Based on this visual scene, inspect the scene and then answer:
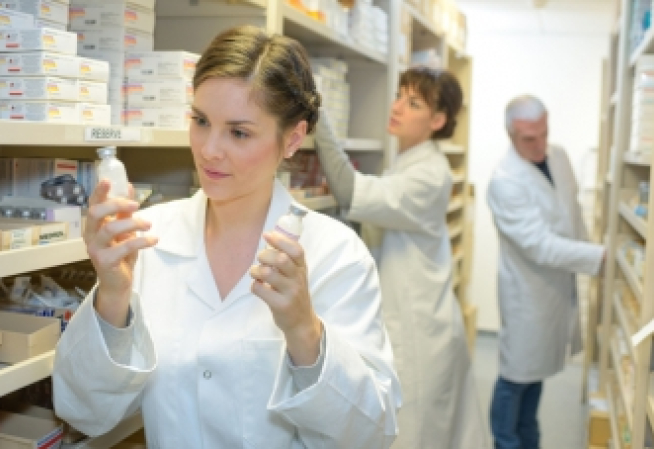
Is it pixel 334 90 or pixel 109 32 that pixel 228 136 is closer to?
pixel 109 32

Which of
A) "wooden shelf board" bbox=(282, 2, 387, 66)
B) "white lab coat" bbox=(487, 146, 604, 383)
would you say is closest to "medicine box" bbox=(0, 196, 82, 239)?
"wooden shelf board" bbox=(282, 2, 387, 66)

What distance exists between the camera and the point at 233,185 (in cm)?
139

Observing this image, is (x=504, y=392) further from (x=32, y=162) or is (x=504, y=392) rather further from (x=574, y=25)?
(x=574, y=25)

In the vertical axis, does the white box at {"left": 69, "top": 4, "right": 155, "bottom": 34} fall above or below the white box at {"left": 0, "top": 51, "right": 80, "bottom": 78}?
above

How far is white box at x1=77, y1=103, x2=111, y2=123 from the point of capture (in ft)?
4.76

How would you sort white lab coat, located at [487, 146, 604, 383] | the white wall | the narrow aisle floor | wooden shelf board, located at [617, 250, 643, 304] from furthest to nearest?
1. the white wall
2. the narrow aisle floor
3. white lab coat, located at [487, 146, 604, 383]
4. wooden shelf board, located at [617, 250, 643, 304]

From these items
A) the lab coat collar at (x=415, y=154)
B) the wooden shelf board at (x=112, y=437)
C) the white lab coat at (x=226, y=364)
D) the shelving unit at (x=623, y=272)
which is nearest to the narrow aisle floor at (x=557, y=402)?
the shelving unit at (x=623, y=272)

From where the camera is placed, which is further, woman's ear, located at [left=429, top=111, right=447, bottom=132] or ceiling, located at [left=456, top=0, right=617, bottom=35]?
ceiling, located at [left=456, top=0, right=617, bottom=35]

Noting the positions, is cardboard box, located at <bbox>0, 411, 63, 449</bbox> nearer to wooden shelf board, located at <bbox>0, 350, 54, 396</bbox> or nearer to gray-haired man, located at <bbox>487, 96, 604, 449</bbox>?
wooden shelf board, located at <bbox>0, 350, 54, 396</bbox>

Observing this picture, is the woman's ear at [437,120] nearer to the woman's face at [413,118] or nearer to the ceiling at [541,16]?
the woman's face at [413,118]

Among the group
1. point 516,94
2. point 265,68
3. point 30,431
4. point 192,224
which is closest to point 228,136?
point 265,68

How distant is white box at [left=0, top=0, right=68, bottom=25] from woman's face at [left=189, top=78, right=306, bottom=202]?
13.2 inches

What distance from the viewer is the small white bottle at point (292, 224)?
3.82 feet

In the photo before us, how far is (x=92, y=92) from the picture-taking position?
1.49 metres
